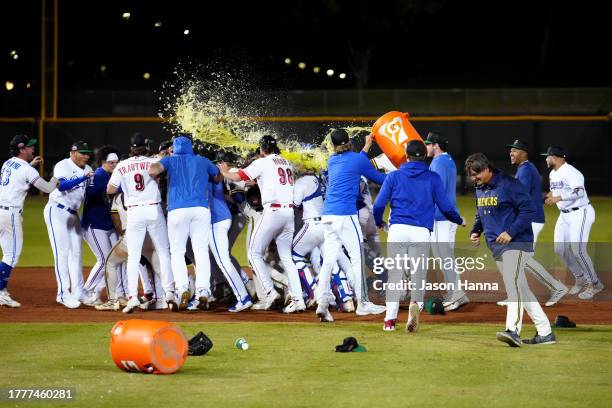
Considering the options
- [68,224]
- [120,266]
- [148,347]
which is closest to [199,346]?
[148,347]

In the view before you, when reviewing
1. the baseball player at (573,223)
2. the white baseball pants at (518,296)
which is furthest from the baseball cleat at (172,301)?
the baseball player at (573,223)

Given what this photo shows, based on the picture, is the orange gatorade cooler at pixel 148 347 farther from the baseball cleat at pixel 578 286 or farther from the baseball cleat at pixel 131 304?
the baseball cleat at pixel 578 286

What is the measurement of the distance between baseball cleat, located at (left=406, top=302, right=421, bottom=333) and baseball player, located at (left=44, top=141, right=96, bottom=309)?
14.2 ft

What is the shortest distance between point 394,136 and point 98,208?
374 centimetres

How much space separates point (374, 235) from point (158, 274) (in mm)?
2825

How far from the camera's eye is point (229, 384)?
7797mm

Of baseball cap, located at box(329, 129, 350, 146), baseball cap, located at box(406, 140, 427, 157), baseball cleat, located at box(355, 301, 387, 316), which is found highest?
baseball cap, located at box(329, 129, 350, 146)

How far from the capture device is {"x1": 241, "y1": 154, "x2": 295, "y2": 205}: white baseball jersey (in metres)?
11.7

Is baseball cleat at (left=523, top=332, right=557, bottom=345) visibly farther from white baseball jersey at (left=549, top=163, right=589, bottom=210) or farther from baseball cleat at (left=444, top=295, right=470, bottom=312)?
white baseball jersey at (left=549, top=163, right=589, bottom=210)

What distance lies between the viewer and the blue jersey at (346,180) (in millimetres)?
11070

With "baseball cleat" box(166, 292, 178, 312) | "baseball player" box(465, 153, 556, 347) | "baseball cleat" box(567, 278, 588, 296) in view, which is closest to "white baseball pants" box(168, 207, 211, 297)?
"baseball cleat" box(166, 292, 178, 312)

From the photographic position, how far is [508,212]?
9555 millimetres

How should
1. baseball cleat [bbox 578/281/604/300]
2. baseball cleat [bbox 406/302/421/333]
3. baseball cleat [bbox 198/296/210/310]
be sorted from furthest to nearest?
baseball cleat [bbox 578/281/604/300] < baseball cleat [bbox 198/296/210/310] < baseball cleat [bbox 406/302/421/333]

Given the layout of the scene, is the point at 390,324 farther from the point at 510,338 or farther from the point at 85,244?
the point at 85,244
